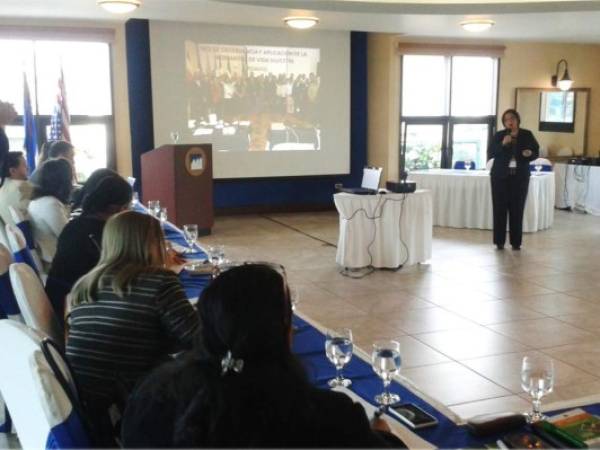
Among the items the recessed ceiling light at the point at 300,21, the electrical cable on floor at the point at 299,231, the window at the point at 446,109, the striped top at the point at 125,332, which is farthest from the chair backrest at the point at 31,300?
the window at the point at 446,109

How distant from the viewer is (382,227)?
21.1 ft

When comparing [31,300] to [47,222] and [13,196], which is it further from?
[13,196]

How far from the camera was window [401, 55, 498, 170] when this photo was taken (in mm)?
11242

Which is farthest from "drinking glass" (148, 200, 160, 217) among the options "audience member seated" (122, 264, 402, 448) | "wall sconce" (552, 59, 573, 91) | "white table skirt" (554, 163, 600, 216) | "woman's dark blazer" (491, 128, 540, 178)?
"wall sconce" (552, 59, 573, 91)

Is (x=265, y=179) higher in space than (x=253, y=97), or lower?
lower

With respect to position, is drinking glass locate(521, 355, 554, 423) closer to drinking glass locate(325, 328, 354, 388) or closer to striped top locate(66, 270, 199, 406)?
drinking glass locate(325, 328, 354, 388)

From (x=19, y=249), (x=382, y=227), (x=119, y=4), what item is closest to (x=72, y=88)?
(x=119, y=4)

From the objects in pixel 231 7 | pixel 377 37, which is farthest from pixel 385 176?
pixel 231 7

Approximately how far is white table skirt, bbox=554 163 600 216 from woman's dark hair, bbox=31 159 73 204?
8451 millimetres

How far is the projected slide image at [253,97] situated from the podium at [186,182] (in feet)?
5.72

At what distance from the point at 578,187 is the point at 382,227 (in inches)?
223

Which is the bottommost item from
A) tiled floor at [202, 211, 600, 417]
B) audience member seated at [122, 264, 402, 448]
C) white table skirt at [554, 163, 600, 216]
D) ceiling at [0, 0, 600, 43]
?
tiled floor at [202, 211, 600, 417]

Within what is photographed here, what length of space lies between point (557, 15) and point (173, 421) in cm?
852

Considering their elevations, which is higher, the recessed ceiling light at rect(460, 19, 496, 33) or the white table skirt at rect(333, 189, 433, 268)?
the recessed ceiling light at rect(460, 19, 496, 33)
